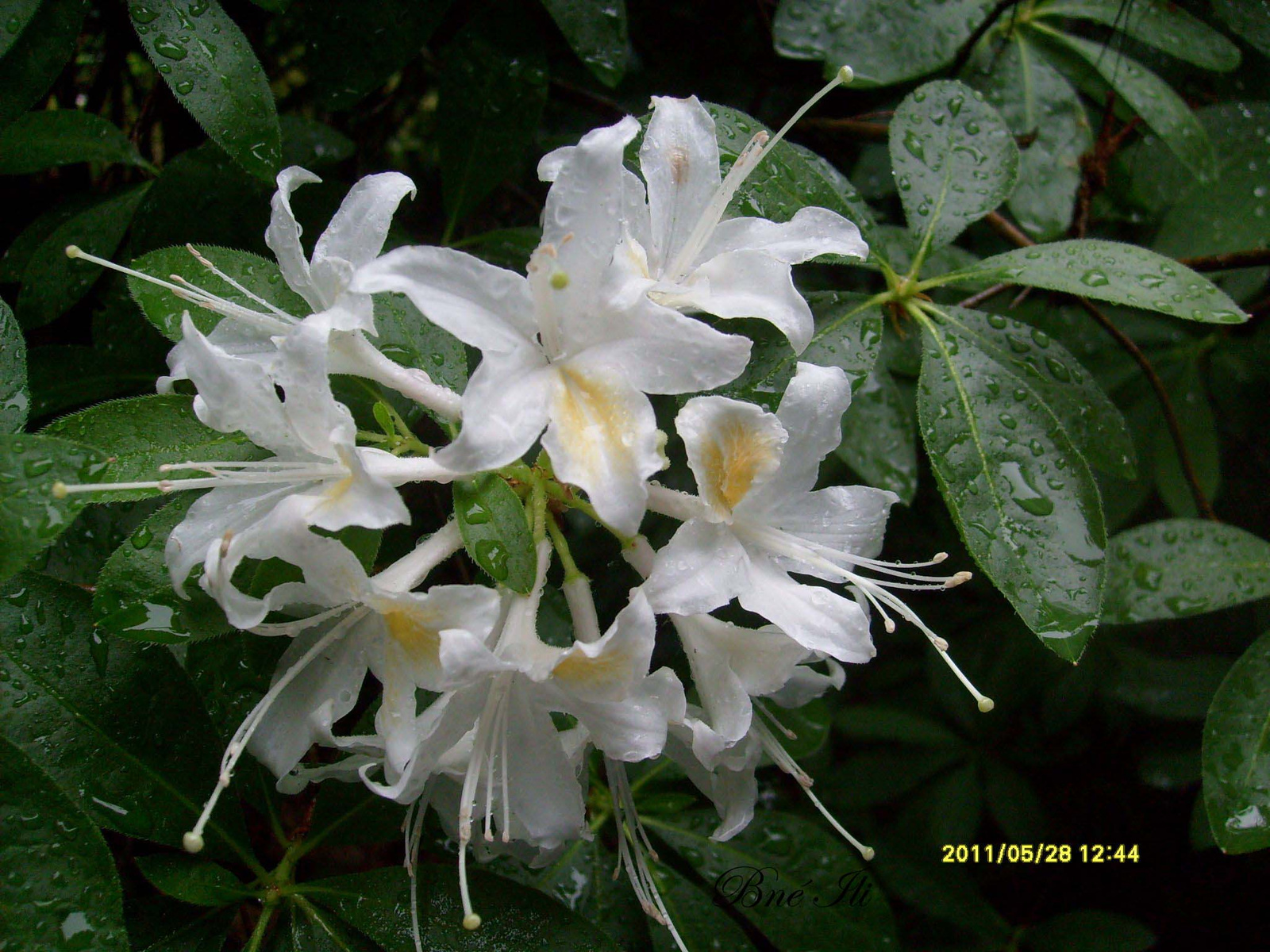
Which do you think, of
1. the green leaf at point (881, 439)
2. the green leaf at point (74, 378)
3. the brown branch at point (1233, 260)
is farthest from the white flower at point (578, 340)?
the brown branch at point (1233, 260)

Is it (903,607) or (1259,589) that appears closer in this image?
(903,607)

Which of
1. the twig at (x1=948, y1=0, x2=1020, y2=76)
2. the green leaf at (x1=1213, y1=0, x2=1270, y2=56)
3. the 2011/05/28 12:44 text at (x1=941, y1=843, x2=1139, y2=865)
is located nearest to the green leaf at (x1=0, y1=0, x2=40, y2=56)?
the twig at (x1=948, y1=0, x2=1020, y2=76)

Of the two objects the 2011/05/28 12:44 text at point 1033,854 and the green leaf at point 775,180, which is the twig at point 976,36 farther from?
the 2011/05/28 12:44 text at point 1033,854

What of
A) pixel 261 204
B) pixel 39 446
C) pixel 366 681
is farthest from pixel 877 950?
pixel 261 204

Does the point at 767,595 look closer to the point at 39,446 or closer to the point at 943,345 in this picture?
the point at 943,345

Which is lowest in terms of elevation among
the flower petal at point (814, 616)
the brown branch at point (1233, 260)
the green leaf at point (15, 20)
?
the flower petal at point (814, 616)

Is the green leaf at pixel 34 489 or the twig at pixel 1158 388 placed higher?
the green leaf at pixel 34 489

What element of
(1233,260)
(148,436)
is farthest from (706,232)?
(1233,260)
